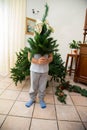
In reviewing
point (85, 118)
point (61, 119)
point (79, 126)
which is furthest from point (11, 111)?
point (85, 118)

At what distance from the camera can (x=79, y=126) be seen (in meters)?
1.51

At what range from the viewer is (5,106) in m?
1.84

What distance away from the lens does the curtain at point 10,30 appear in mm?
2936

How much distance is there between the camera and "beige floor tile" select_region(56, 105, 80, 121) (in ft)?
5.44

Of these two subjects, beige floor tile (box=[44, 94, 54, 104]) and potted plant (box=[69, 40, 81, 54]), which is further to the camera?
potted plant (box=[69, 40, 81, 54])

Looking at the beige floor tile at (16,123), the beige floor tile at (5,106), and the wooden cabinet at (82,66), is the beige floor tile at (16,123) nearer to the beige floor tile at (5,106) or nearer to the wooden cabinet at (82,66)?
the beige floor tile at (5,106)

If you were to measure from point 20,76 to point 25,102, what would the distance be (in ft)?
2.01

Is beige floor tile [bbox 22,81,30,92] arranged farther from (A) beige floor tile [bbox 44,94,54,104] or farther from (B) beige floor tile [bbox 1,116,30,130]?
(B) beige floor tile [bbox 1,116,30,130]

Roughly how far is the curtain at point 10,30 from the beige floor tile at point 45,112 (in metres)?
1.69

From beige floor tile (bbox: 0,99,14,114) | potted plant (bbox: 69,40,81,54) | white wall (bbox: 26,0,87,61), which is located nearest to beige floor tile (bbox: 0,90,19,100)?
beige floor tile (bbox: 0,99,14,114)

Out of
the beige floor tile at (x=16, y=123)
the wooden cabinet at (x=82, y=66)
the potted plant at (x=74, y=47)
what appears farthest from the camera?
the potted plant at (x=74, y=47)

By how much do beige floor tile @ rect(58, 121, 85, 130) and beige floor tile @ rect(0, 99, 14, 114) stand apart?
77 centimetres

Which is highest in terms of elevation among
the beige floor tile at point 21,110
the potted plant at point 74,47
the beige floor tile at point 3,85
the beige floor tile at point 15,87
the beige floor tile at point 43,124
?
the potted plant at point 74,47

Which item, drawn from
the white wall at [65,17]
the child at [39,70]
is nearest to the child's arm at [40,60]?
the child at [39,70]
